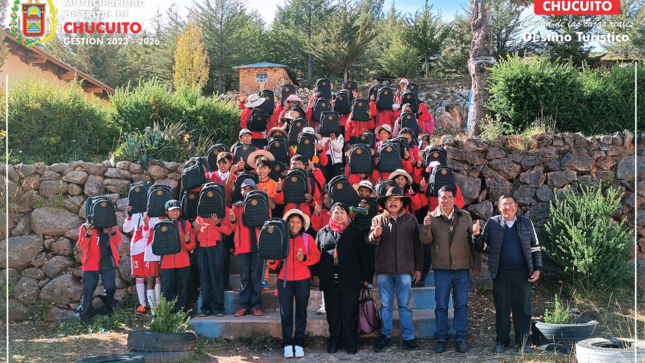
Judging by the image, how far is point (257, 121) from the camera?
11250 mm

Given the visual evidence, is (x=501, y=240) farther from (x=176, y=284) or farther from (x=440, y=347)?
(x=176, y=284)

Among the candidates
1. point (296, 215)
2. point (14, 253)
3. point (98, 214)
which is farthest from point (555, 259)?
point (14, 253)

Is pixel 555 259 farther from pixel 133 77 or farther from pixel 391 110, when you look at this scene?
pixel 133 77

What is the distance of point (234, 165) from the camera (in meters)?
8.80

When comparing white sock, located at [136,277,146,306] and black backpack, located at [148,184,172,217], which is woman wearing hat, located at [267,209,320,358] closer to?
black backpack, located at [148,184,172,217]

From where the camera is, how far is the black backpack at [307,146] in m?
9.33

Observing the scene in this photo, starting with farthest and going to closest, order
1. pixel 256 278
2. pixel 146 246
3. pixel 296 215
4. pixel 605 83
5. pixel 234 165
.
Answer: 1. pixel 605 83
2. pixel 234 165
3. pixel 146 246
4. pixel 256 278
5. pixel 296 215

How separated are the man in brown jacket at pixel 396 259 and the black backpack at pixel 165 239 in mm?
2637

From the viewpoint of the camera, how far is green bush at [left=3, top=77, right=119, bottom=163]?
439 inches

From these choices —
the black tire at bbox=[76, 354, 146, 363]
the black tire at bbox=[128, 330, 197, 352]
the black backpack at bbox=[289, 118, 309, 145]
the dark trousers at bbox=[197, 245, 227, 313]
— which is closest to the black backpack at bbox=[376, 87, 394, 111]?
the black backpack at bbox=[289, 118, 309, 145]

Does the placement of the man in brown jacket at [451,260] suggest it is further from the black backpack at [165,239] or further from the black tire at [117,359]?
the black tire at [117,359]

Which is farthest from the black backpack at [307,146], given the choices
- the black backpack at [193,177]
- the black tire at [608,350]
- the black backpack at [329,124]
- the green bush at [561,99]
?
the black tire at [608,350]

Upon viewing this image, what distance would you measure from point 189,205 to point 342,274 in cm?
268

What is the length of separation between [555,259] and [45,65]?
15.7 m
